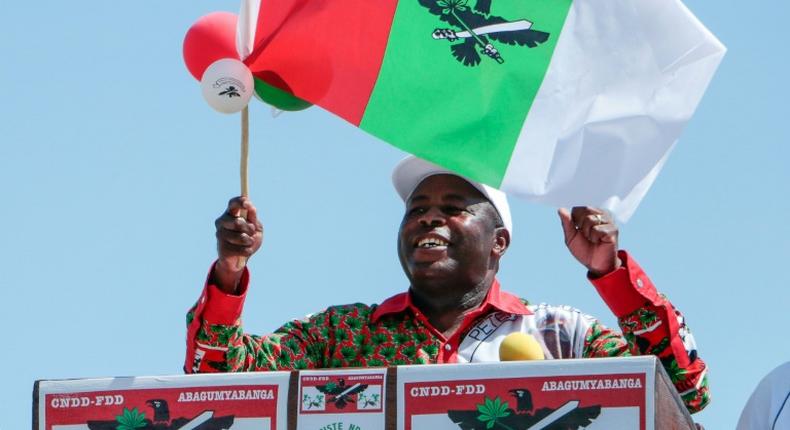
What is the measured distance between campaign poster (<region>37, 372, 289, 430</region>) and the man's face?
1.89 m

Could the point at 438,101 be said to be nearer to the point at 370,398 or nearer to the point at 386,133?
the point at 386,133

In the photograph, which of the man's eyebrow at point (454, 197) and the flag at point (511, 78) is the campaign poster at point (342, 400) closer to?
the flag at point (511, 78)

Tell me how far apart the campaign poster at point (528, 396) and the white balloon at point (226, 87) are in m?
1.70

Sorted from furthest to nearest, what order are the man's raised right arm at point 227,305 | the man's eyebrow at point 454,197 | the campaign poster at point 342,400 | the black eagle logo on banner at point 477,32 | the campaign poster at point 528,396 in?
the man's eyebrow at point 454,197, the black eagle logo on banner at point 477,32, the man's raised right arm at point 227,305, the campaign poster at point 342,400, the campaign poster at point 528,396

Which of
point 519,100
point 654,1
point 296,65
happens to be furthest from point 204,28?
point 654,1

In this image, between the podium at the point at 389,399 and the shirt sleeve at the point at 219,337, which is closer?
the podium at the point at 389,399

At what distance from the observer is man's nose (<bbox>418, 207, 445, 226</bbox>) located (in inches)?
281

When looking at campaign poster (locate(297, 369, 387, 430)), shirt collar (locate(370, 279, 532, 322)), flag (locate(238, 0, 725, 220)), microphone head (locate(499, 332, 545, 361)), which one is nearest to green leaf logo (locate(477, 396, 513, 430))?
campaign poster (locate(297, 369, 387, 430))

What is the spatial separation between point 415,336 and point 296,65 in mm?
1329

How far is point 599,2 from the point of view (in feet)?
22.5

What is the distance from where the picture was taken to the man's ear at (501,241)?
7375 millimetres

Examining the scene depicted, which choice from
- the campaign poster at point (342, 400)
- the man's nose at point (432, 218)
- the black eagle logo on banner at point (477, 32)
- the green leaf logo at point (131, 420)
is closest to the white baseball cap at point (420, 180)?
the man's nose at point (432, 218)

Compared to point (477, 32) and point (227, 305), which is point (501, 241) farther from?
point (227, 305)

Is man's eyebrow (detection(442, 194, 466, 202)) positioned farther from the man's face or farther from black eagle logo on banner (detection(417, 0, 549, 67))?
black eagle logo on banner (detection(417, 0, 549, 67))
